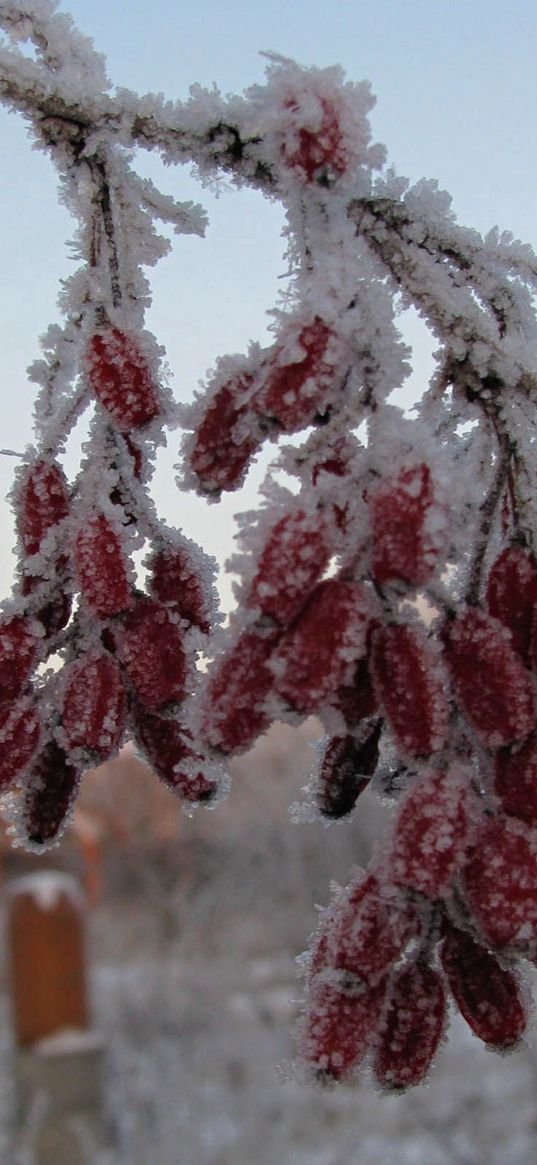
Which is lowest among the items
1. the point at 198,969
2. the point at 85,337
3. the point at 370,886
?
the point at 370,886

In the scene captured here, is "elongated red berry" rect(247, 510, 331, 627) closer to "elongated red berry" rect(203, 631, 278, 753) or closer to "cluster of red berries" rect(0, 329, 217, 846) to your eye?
"elongated red berry" rect(203, 631, 278, 753)

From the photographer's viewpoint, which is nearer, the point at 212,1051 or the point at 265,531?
the point at 265,531

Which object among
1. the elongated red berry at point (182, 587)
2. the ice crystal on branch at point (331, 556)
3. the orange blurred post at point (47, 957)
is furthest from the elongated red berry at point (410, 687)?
the orange blurred post at point (47, 957)

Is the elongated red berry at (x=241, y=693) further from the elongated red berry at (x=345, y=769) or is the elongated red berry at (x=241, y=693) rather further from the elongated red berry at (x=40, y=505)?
the elongated red berry at (x=40, y=505)


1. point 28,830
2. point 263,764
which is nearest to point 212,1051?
point 28,830

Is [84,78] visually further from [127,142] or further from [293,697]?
[293,697]
